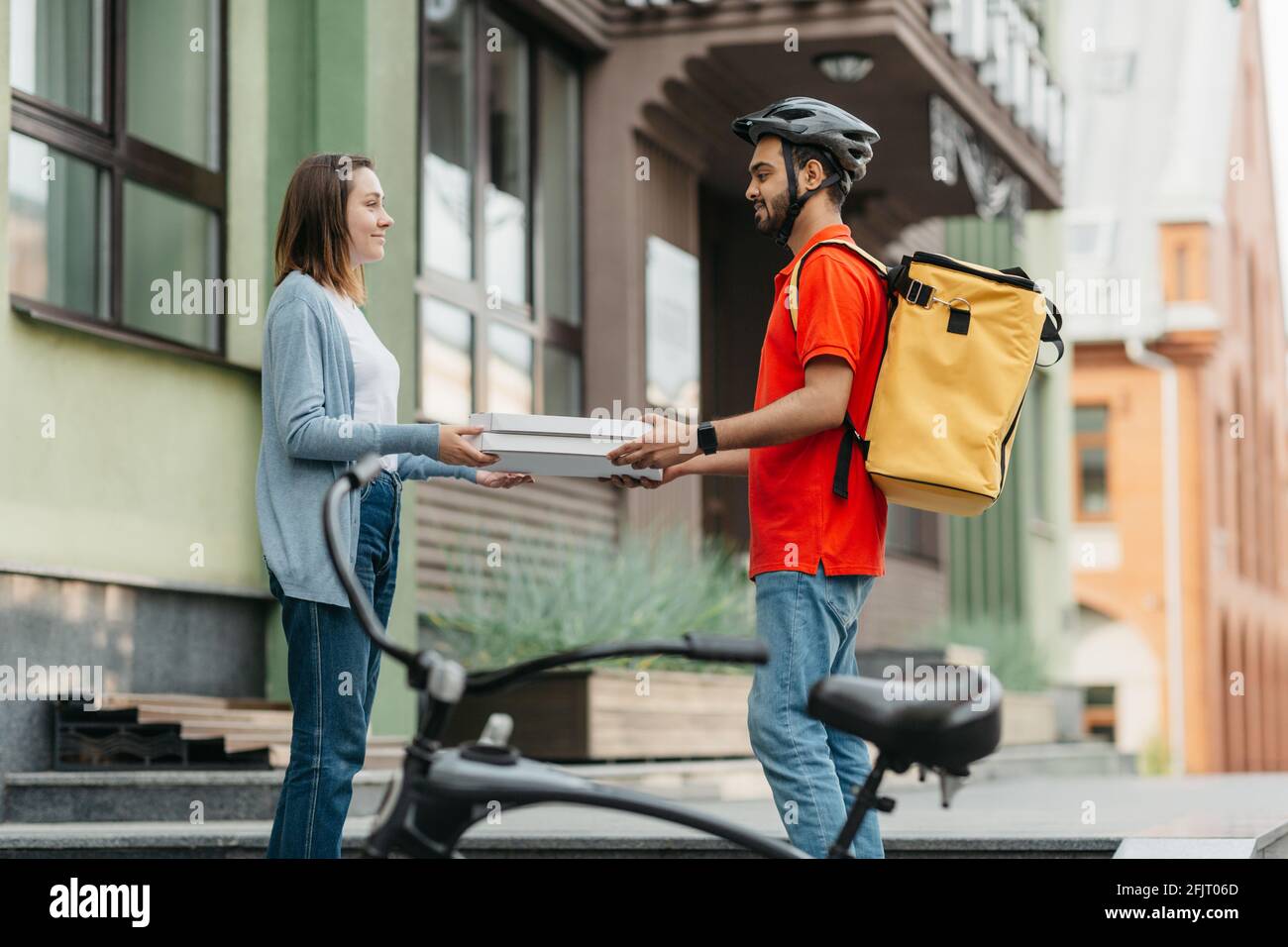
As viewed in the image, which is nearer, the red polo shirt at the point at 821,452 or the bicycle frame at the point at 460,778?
the bicycle frame at the point at 460,778

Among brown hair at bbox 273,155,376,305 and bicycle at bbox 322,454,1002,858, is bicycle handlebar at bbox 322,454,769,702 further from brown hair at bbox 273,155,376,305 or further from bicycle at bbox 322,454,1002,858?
brown hair at bbox 273,155,376,305

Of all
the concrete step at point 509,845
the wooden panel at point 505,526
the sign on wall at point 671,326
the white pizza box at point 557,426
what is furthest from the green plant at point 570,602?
the white pizza box at point 557,426

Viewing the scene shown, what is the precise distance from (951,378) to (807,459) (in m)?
0.35

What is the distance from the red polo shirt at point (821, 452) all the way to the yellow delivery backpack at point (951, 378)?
0.04 m

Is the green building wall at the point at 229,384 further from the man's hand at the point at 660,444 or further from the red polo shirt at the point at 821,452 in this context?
the red polo shirt at the point at 821,452

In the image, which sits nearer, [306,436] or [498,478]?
[306,436]

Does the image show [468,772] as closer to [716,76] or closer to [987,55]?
[716,76]

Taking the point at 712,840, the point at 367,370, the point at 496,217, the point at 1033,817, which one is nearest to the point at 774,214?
the point at 367,370

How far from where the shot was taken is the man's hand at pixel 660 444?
400 centimetres

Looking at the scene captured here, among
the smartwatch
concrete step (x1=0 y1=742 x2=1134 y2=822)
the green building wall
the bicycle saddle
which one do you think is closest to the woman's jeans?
the smartwatch

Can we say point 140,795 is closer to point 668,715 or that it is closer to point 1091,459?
point 668,715

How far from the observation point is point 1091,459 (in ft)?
115

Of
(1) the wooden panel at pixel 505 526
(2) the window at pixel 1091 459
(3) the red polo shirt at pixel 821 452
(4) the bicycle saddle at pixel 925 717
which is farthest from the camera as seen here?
(2) the window at pixel 1091 459
